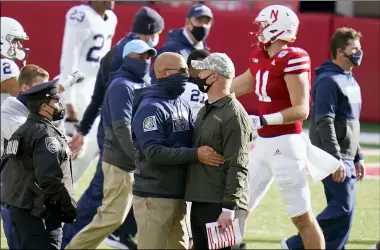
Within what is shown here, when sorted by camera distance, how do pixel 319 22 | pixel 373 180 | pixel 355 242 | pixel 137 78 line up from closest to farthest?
pixel 137 78 → pixel 355 242 → pixel 373 180 → pixel 319 22

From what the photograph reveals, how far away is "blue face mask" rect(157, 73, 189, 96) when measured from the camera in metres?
7.14

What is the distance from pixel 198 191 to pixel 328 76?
2221 mm

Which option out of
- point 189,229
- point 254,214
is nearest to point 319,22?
point 254,214

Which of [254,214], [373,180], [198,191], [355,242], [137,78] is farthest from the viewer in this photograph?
[373,180]

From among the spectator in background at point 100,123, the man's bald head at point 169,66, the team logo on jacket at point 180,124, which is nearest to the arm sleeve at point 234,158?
the team logo on jacket at point 180,124

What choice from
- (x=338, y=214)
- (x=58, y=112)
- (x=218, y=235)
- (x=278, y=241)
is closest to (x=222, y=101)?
(x=218, y=235)

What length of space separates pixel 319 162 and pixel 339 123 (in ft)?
2.66

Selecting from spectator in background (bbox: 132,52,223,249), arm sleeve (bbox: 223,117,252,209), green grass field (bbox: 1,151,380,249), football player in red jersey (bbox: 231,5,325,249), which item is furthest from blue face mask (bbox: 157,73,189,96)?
green grass field (bbox: 1,151,380,249)

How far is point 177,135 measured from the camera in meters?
7.09

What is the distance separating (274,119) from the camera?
300 inches

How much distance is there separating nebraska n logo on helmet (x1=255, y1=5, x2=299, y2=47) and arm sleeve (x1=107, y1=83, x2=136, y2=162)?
1238mm

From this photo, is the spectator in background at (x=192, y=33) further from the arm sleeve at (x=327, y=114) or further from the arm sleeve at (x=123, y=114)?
the arm sleeve at (x=327, y=114)

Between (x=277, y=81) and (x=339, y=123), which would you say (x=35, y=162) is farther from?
(x=339, y=123)

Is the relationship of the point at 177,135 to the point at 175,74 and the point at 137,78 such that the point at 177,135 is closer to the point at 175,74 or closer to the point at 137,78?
the point at 175,74
